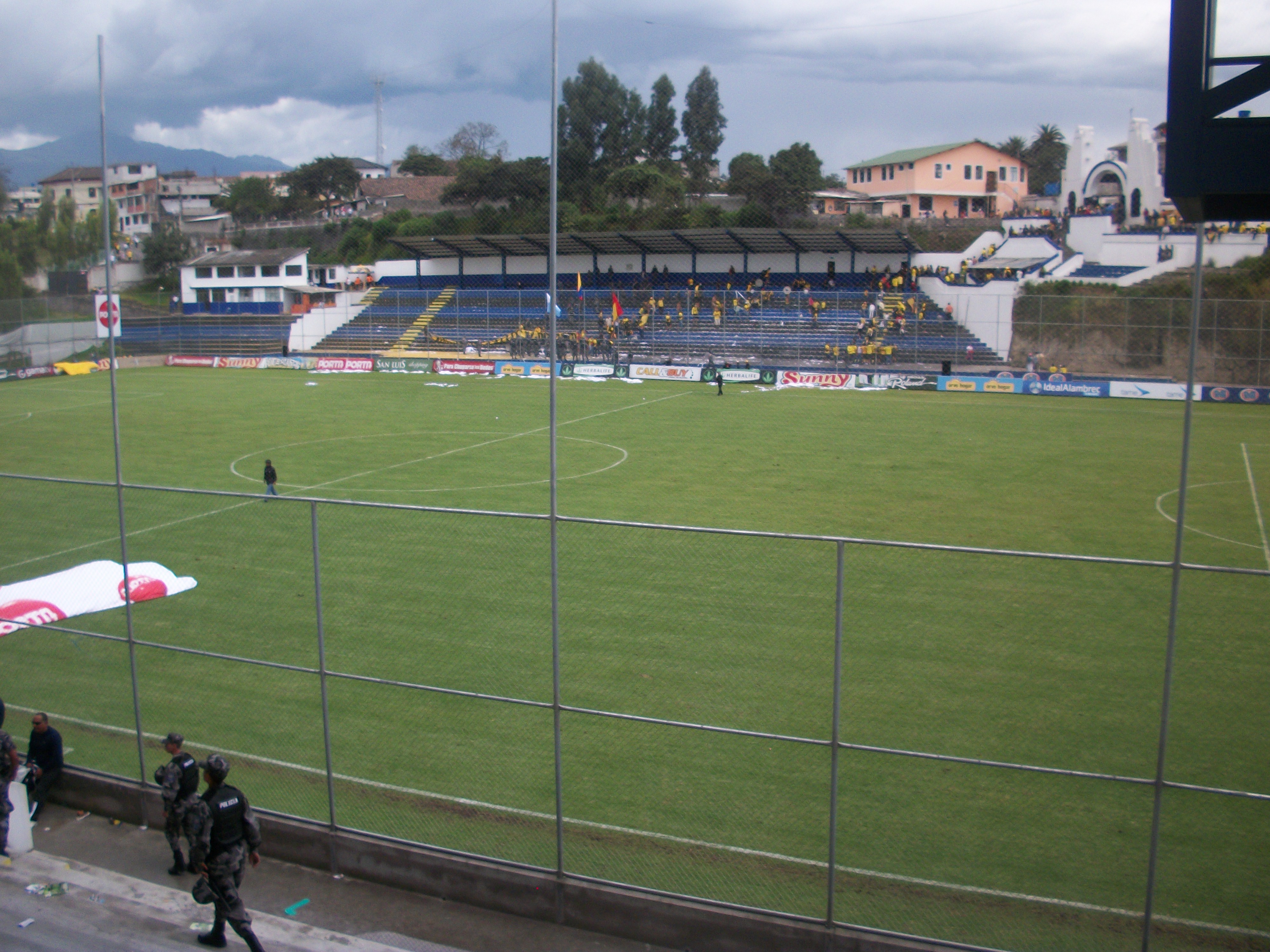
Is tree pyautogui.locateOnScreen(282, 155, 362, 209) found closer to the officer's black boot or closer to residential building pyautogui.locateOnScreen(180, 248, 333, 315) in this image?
residential building pyautogui.locateOnScreen(180, 248, 333, 315)

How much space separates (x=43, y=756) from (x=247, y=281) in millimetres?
82570

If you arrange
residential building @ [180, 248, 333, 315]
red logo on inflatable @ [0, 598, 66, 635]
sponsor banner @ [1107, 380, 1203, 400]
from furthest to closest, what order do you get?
residential building @ [180, 248, 333, 315] → sponsor banner @ [1107, 380, 1203, 400] → red logo on inflatable @ [0, 598, 66, 635]

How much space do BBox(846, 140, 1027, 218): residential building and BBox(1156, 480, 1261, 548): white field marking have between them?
2696 inches

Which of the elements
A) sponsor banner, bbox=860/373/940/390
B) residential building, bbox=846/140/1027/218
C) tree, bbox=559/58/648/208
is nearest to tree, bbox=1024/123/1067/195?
residential building, bbox=846/140/1027/218

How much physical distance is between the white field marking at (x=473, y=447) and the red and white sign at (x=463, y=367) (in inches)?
582

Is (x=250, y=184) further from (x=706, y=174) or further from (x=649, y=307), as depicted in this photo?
(x=649, y=307)

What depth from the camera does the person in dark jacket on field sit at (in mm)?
8797

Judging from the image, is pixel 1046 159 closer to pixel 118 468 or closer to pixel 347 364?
pixel 347 364

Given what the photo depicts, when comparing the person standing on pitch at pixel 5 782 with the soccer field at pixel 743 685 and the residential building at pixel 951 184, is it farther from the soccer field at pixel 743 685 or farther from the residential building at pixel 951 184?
the residential building at pixel 951 184

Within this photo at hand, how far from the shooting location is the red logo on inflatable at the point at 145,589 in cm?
1388

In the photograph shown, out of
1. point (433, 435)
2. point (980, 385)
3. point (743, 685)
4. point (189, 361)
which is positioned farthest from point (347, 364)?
point (743, 685)

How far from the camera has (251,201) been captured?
4336 inches

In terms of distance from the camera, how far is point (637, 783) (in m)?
9.14

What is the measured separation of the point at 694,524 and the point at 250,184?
107 m
